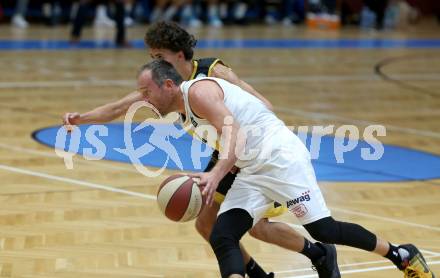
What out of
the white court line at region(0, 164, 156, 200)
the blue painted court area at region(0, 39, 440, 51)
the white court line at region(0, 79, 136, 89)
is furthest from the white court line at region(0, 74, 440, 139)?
the white court line at region(0, 164, 156, 200)

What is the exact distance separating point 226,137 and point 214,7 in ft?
63.3

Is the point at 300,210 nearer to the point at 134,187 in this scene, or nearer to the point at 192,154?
the point at 134,187

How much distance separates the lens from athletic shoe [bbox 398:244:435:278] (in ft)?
17.5

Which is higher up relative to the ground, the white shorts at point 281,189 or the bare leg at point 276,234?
the white shorts at point 281,189

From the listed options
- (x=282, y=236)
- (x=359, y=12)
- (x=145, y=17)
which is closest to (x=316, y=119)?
(x=282, y=236)

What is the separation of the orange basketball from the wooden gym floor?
929 millimetres

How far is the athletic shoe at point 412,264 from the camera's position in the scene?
5.32 meters

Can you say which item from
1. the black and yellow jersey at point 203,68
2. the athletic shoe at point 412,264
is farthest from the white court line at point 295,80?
the black and yellow jersey at point 203,68

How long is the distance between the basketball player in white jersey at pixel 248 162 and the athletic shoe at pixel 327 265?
0.34 m

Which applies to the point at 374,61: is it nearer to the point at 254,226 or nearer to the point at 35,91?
the point at 35,91

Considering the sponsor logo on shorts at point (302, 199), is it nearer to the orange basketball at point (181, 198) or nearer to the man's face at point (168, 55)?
the orange basketball at point (181, 198)

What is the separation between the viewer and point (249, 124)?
5.03m

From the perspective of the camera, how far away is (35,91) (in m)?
12.9

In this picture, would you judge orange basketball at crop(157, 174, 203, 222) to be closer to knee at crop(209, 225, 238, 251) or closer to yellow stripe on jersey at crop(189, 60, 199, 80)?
knee at crop(209, 225, 238, 251)
